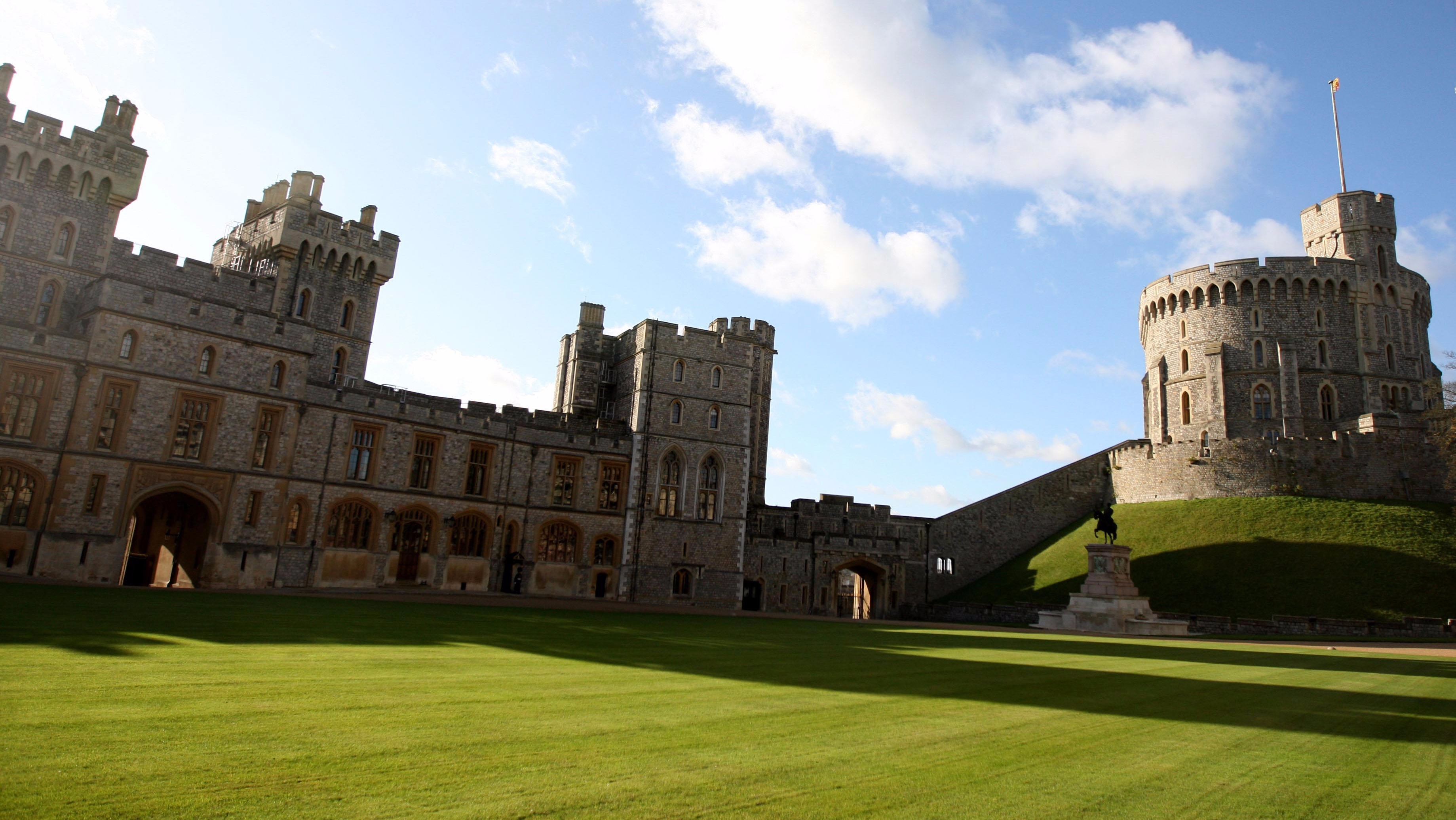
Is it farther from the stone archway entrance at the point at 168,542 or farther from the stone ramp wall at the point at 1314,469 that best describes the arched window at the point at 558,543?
the stone ramp wall at the point at 1314,469

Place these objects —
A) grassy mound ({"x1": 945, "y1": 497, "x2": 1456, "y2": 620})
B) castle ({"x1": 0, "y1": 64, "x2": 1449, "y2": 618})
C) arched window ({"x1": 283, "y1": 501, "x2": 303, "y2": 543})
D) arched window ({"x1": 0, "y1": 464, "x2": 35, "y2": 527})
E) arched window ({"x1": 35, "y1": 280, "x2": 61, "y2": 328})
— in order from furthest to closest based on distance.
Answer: grassy mound ({"x1": 945, "y1": 497, "x2": 1456, "y2": 620}) < arched window ({"x1": 283, "y1": 501, "x2": 303, "y2": 543}) < arched window ({"x1": 35, "y1": 280, "x2": 61, "y2": 328}) < castle ({"x1": 0, "y1": 64, "x2": 1449, "y2": 618}) < arched window ({"x1": 0, "y1": 464, "x2": 35, "y2": 527})

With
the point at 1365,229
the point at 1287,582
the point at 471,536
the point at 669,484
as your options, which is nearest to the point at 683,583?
the point at 669,484

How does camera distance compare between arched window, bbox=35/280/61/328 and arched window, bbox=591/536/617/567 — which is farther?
arched window, bbox=591/536/617/567

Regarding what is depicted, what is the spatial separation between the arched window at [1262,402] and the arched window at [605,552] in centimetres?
3920

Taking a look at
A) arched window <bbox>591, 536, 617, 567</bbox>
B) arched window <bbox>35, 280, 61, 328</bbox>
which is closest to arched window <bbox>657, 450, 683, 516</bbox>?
arched window <bbox>591, 536, 617, 567</bbox>

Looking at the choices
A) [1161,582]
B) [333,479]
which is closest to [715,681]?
[333,479]

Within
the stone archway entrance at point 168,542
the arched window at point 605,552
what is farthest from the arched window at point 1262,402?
the stone archway entrance at point 168,542

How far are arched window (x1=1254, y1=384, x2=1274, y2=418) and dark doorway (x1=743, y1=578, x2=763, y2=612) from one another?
1278 inches

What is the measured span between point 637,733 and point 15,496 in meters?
23.9

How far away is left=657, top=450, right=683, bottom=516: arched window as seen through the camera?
37.5 meters

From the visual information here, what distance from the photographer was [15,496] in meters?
21.9

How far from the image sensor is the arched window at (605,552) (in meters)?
36.2

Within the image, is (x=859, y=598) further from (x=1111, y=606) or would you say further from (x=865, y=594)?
(x=1111, y=606)

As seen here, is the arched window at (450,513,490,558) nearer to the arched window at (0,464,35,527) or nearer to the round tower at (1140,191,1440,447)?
the arched window at (0,464,35,527)
